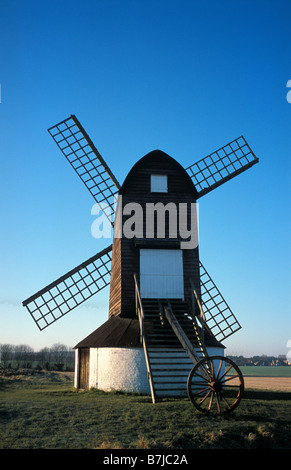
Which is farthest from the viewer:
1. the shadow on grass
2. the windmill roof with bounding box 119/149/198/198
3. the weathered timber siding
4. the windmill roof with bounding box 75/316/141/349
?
the windmill roof with bounding box 119/149/198/198

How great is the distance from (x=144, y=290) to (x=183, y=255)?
8.99ft

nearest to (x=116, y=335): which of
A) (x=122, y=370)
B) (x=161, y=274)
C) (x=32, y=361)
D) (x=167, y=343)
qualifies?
(x=122, y=370)

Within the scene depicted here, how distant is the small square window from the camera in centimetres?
2138

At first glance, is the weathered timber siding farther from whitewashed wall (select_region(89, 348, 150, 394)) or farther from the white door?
whitewashed wall (select_region(89, 348, 150, 394))

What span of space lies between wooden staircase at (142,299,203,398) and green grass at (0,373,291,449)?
13.7ft

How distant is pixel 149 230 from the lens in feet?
68.1

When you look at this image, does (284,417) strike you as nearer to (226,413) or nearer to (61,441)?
(226,413)

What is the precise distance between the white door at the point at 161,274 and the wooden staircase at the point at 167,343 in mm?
422

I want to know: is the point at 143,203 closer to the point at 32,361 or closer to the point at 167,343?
the point at 167,343

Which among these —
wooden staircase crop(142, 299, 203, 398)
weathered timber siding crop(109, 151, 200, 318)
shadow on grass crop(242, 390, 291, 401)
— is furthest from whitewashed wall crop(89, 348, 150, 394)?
shadow on grass crop(242, 390, 291, 401)

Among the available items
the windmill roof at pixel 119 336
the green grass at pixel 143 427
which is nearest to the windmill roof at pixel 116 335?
the windmill roof at pixel 119 336

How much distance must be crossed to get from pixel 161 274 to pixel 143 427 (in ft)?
36.5

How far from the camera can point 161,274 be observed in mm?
20344

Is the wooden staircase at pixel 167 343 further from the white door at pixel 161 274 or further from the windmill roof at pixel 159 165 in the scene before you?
the windmill roof at pixel 159 165
